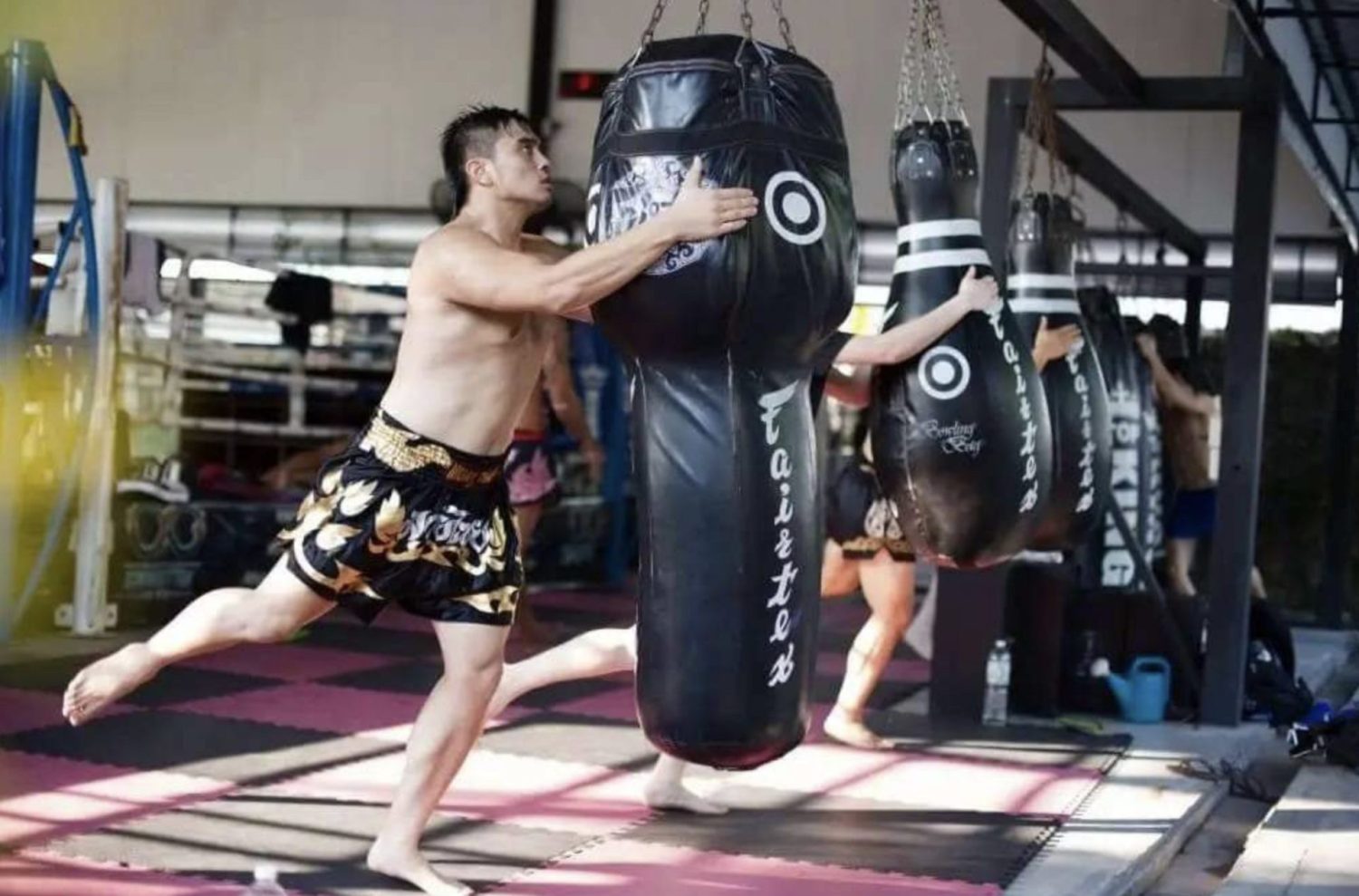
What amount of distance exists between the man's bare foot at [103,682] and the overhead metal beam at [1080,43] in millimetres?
2622

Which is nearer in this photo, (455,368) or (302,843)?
(455,368)

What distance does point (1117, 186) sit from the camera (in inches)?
304

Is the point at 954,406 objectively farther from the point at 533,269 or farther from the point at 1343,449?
the point at 1343,449

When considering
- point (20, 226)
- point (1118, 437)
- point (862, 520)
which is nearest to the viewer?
point (862, 520)

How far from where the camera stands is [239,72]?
13.6 meters

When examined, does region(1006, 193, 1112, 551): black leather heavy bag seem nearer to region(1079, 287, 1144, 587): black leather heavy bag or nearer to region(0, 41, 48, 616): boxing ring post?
region(1079, 287, 1144, 587): black leather heavy bag

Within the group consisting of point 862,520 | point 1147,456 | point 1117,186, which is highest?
point 1117,186

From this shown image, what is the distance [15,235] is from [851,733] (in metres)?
3.37

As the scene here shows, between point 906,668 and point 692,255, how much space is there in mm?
5298

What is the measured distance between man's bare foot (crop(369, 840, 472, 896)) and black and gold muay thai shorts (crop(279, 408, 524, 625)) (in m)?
0.46

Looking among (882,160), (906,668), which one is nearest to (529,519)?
(906,668)

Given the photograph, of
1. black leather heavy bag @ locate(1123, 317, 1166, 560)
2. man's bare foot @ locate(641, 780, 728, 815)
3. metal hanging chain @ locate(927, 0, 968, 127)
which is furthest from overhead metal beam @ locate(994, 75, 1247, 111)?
man's bare foot @ locate(641, 780, 728, 815)

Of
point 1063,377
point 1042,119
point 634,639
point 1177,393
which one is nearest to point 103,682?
point 634,639

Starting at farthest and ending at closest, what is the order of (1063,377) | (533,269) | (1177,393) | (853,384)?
(1177,393) < (1063,377) < (853,384) < (533,269)
